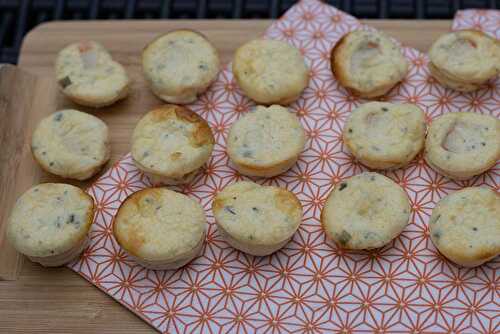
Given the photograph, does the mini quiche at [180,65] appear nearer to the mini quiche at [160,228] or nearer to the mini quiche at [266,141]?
the mini quiche at [266,141]

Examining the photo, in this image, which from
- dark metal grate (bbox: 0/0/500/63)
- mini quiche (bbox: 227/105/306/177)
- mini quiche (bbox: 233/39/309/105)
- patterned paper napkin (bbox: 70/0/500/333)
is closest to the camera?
patterned paper napkin (bbox: 70/0/500/333)

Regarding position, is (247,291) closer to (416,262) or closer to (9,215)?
(416,262)

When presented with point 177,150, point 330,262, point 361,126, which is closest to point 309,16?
point 361,126

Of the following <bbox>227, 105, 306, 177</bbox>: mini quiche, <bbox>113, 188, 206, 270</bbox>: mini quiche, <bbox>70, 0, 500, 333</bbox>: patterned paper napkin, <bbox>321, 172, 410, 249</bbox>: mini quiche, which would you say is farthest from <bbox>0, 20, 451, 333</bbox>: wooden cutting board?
<bbox>321, 172, 410, 249</bbox>: mini quiche

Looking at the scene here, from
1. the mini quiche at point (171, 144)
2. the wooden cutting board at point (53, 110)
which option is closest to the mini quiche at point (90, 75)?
the wooden cutting board at point (53, 110)

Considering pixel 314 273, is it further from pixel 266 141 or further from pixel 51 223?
pixel 51 223

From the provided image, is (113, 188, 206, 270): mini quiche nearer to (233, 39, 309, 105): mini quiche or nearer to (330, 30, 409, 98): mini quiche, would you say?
(233, 39, 309, 105): mini quiche
